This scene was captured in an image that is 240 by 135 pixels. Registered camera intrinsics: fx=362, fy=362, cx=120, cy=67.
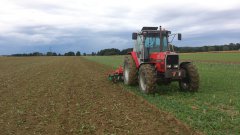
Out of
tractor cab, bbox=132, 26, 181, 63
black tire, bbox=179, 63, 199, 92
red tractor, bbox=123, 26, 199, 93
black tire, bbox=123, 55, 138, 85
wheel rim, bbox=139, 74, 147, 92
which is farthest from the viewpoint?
black tire, bbox=123, 55, 138, 85

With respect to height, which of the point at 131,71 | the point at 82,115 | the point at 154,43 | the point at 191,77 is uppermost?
the point at 154,43

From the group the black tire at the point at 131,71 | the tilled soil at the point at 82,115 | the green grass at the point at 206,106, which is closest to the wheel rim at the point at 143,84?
the green grass at the point at 206,106

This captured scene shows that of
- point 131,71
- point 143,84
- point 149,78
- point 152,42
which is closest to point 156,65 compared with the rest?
point 143,84

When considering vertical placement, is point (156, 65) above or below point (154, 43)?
below

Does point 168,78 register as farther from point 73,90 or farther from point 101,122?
point 101,122

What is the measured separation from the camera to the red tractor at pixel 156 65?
12578 millimetres

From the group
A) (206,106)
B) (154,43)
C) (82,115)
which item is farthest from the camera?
(154,43)

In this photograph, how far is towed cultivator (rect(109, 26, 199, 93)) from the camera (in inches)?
495

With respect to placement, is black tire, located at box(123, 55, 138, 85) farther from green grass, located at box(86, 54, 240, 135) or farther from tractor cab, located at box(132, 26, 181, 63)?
tractor cab, located at box(132, 26, 181, 63)

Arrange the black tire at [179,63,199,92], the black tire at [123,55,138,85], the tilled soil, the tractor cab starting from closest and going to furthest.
A: 1. the tilled soil
2. the black tire at [179,63,199,92]
3. the tractor cab
4. the black tire at [123,55,138,85]

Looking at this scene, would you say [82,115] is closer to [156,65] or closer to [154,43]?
[156,65]

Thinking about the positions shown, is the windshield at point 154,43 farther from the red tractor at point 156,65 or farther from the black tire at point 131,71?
the black tire at point 131,71

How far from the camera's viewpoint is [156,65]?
43.7 feet

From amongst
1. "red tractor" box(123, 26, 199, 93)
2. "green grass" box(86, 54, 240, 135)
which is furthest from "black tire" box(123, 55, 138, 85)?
"green grass" box(86, 54, 240, 135)
